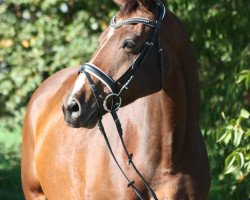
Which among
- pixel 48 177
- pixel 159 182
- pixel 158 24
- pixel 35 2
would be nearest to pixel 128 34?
pixel 158 24

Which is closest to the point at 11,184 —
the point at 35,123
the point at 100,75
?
the point at 35,123

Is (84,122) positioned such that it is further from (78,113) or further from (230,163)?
(230,163)

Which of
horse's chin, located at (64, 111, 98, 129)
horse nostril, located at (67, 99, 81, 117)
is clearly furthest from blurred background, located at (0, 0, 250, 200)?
horse nostril, located at (67, 99, 81, 117)

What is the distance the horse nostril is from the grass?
521 centimetres

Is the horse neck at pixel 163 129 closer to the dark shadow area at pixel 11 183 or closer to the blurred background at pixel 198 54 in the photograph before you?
the blurred background at pixel 198 54

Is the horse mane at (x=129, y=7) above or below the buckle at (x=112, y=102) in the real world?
above

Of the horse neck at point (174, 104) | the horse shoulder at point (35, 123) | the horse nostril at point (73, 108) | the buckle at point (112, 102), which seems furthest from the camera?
the horse shoulder at point (35, 123)

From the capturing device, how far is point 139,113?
408 centimetres

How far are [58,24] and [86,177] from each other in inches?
170

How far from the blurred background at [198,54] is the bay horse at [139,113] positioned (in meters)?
0.65

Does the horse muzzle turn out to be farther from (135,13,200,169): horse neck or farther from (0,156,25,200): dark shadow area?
(0,156,25,200): dark shadow area

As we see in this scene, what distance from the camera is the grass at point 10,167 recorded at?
9.05 metres

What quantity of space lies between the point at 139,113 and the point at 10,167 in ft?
22.6

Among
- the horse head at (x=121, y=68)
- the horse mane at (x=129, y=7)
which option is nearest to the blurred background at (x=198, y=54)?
the horse head at (x=121, y=68)
